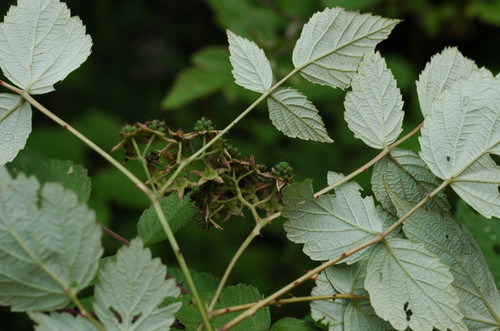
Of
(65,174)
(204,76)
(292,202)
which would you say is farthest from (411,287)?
(204,76)

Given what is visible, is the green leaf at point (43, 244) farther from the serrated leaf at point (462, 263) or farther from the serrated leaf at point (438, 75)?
the serrated leaf at point (438, 75)

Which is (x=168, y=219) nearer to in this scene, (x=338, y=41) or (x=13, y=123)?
(x=13, y=123)

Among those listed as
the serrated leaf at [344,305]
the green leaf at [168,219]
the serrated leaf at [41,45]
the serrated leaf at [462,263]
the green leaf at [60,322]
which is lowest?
the green leaf at [60,322]

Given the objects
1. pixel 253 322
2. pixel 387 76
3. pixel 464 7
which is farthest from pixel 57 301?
pixel 464 7

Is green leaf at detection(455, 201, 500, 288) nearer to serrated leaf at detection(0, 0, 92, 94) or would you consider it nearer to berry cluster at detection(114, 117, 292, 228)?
berry cluster at detection(114, 117, 292, 228)

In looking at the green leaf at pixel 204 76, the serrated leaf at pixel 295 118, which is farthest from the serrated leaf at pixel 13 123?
the green leaf at pixel 204 76

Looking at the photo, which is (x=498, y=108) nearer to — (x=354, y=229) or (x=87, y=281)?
(x=354, y=229)
